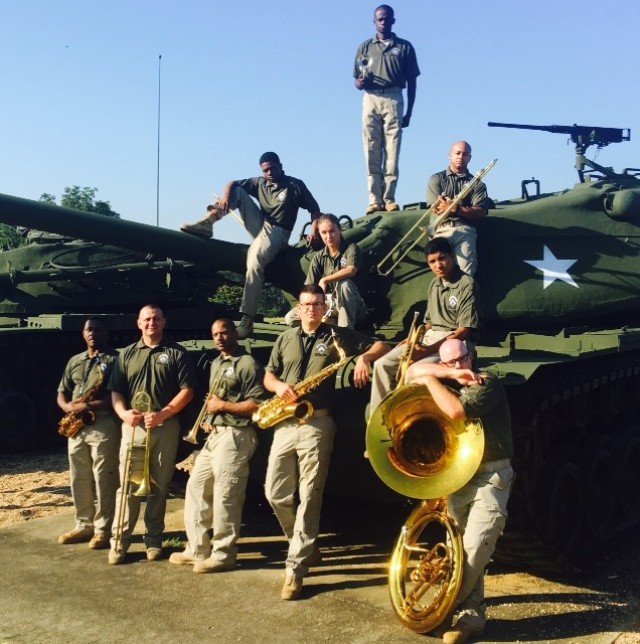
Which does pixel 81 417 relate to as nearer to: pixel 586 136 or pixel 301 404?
pixel 301 404

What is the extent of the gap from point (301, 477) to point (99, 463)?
6.02ft

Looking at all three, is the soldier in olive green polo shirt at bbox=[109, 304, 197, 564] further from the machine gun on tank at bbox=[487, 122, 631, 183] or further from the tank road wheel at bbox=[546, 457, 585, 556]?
the machine gun on tank at bbox=[487, 122, 631, 183]

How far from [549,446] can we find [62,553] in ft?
12.8

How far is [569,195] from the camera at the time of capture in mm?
9047

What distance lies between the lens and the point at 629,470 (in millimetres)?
8594

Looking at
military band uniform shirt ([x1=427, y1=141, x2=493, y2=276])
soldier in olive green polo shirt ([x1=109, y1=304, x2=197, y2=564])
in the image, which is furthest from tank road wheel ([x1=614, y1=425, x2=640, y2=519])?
soldier in olive green polo shirt ([x1=109, y1=304, x2=197, y2=564])

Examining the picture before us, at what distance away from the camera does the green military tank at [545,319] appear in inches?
274

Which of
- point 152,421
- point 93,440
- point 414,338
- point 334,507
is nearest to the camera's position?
point 414,338

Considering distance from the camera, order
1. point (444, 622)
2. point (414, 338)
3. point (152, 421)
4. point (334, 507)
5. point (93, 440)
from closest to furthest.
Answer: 1. point (444, 622)
2. point (414, 338)
3. point (152, 421)
4. point (93, 440)
5. point (334, 507)

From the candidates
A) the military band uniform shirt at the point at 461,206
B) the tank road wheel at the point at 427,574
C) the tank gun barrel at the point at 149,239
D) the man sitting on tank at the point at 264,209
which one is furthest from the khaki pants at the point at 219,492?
the tank gun barrel at the point at 149,239

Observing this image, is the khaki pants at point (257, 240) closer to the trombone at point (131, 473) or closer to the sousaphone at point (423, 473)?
the trombone at point (131, 473)

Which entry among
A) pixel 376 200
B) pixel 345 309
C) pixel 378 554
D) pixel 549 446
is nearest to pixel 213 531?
pixel 378 554

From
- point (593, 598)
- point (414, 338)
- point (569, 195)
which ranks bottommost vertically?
point (593, 598)

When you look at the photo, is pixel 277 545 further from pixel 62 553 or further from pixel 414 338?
pixel 414 338
